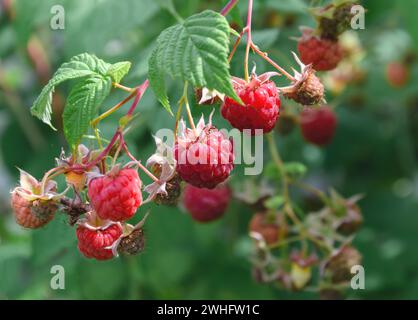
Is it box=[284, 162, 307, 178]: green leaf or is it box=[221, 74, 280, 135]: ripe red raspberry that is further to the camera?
box=[284, 162, 307, 178]: green leaf

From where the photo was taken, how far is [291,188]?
2.20 metres

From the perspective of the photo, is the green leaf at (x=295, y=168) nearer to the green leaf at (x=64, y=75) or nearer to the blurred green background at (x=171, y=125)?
the blurred green background at (x=171, y=125)

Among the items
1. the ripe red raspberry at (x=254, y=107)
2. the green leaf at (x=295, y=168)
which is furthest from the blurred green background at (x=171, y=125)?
the ripe red raspberry at (x=254, y=107)

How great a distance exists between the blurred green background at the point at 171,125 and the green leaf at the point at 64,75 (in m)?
0.24

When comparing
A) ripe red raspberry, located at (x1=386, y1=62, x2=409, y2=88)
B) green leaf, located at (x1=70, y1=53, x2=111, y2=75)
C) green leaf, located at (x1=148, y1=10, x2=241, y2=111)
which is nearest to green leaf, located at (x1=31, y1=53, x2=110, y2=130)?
green leaf, located at (x1=70, y1=53, x2=111, y2=75)

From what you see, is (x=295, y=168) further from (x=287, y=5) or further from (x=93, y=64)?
(x=93, y=64)

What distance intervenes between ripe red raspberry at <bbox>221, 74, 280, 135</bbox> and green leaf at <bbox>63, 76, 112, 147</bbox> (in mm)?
179

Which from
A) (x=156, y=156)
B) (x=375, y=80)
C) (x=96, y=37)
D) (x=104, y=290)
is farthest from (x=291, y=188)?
(x=156, y=156)

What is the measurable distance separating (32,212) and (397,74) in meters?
1.48

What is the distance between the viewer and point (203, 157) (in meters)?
1.03

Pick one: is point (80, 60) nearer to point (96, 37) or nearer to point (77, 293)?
point (96, 37)

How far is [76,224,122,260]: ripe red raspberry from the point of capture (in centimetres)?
111

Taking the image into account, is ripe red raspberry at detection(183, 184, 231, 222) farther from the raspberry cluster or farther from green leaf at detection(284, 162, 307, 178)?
the raspberry cluster

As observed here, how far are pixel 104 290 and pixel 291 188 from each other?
0.62 m
